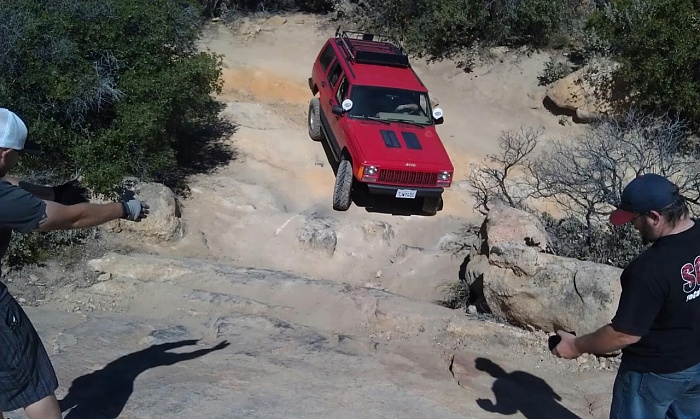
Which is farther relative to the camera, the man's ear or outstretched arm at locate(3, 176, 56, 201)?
outstretched arm at locate(3, 176, 56, 201)

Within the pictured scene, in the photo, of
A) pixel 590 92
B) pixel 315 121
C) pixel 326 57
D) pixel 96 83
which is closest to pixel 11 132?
pixel 96 83

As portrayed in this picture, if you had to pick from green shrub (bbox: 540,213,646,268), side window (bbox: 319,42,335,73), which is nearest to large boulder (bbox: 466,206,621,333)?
green shrub (bbox: 540,213,646,268)

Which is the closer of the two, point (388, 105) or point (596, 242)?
point (596, 242)

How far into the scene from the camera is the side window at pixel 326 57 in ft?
39.7

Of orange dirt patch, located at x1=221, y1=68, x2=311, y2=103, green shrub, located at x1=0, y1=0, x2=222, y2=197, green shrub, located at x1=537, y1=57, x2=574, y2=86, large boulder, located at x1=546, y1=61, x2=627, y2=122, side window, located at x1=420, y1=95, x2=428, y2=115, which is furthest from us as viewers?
green shrub, located at x1=537, y1=57, x2=574, y2=86

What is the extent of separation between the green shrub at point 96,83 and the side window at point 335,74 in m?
2.33

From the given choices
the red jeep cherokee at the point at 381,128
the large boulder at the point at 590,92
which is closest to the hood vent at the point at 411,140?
the red jeep cherokee at the point at 381,128

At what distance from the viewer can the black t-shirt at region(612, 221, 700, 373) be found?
2.97m

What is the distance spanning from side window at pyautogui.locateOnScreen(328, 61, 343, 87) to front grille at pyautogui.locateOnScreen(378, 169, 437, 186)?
2314 mm

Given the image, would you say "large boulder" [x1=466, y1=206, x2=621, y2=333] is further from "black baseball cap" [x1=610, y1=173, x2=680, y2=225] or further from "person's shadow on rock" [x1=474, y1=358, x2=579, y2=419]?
"black baseball cap" [x1=610, y1=173, x2=680, y2=225]

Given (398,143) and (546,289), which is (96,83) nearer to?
(398,143)

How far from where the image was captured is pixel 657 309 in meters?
3.00

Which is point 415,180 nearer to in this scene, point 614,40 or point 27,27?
point 27,27

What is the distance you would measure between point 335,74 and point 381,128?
1.77m
